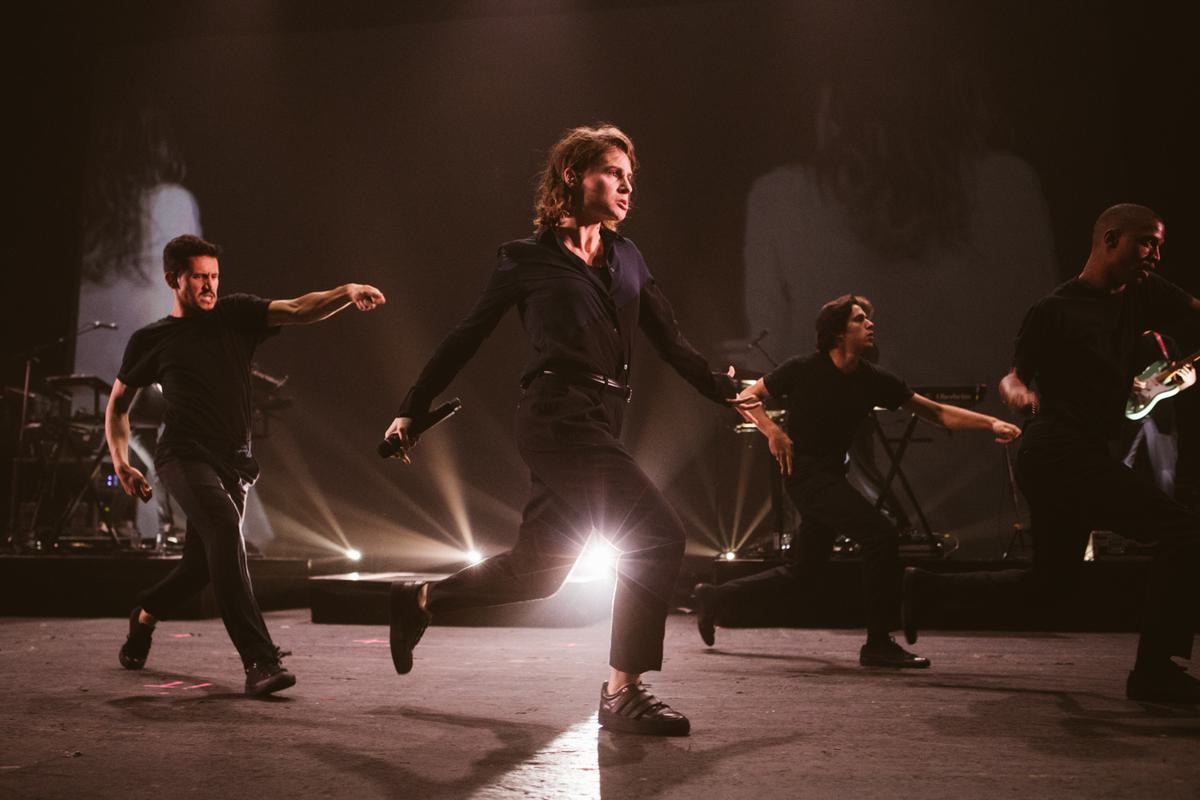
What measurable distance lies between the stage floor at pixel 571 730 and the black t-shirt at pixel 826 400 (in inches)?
40.0

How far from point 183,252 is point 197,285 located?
0.14 metres

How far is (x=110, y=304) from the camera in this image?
11.2 metres

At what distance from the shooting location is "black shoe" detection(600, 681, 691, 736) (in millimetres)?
2783

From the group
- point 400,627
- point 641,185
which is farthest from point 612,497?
point 641,185

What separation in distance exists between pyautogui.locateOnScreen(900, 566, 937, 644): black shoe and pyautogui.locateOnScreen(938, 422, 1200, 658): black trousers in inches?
18.9

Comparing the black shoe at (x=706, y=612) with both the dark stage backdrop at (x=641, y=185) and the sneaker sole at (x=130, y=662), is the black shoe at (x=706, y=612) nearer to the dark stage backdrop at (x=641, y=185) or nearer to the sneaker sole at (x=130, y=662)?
the sneaker sole at (x=130, y=662)

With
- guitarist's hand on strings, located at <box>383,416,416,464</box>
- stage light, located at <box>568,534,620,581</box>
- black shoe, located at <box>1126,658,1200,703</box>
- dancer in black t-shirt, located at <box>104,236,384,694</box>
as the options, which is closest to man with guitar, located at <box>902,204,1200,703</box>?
black shoe, located at <box>1126,658,1200,703</box>

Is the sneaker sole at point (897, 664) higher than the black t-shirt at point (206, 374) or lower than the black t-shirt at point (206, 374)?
lower

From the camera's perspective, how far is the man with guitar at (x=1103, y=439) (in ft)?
10.9

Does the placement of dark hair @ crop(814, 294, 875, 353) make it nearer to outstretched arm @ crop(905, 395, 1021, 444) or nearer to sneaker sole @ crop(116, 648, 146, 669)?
outstretched arm @ crop(905, 395, 1021, 444)

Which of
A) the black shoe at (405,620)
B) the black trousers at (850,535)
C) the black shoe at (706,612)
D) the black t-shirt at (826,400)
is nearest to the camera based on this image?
the black shoe at (405,620)

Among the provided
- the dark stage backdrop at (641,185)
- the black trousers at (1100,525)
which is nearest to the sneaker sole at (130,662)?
the black trousers at (1100,525)

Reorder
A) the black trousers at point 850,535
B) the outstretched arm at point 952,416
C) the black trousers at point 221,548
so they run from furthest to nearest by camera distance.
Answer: the black trousers at point 850,535, the outstretched arm at point 952,416, the black trousers at point 221,548

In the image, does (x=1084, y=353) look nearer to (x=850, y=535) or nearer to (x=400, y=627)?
(x=850, y=535)
